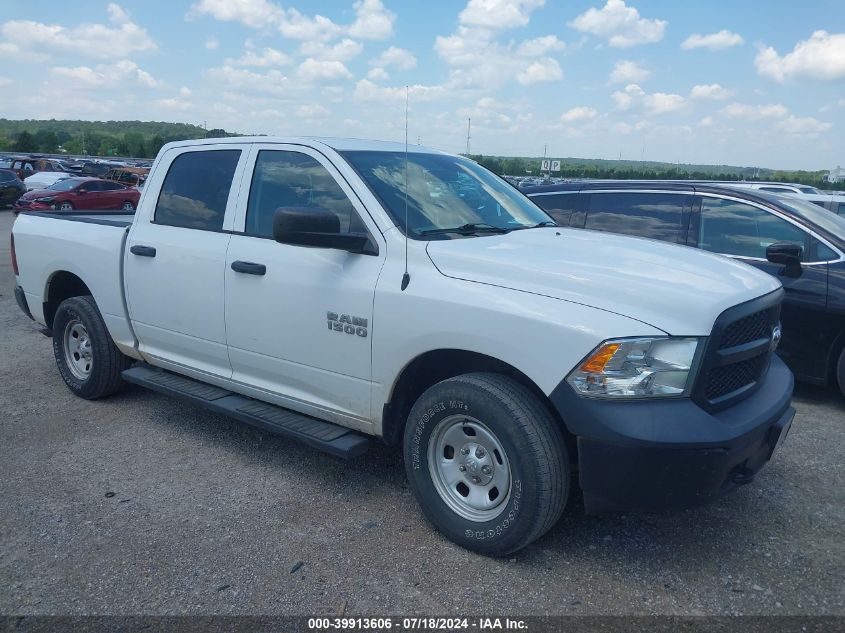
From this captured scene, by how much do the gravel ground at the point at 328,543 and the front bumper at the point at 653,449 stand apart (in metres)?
0.47

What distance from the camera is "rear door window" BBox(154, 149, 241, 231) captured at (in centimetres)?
457

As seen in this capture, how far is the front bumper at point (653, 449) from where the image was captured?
286cm

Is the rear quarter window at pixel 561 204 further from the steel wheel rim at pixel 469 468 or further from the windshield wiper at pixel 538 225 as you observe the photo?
the steel wheel rim at pixel 469 468

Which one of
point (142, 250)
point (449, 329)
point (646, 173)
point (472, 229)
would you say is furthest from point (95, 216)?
point (646, 173)

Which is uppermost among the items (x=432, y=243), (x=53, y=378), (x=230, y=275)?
(x=432, y=243)

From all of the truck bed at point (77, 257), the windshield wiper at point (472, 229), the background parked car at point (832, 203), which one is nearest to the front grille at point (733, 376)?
the windshield wiper at point (472, 229)

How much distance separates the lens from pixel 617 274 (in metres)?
3.20

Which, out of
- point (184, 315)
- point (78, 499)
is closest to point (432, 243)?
point (184, 315)

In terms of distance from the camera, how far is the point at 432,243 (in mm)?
3594

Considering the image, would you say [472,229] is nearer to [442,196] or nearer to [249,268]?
[442,196]

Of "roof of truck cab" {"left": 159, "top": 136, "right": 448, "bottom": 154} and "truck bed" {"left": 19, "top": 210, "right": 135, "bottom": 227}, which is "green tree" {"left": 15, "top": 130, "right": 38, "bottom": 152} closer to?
"truck bed" {"left": 19, "top": 210, "right": 135, "bottom": 227}

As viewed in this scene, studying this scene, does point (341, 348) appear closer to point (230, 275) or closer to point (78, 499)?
point (230, 275)

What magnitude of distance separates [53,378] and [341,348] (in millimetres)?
3772

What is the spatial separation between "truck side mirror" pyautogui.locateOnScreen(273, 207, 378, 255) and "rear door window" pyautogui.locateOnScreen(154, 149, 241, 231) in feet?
3.73
